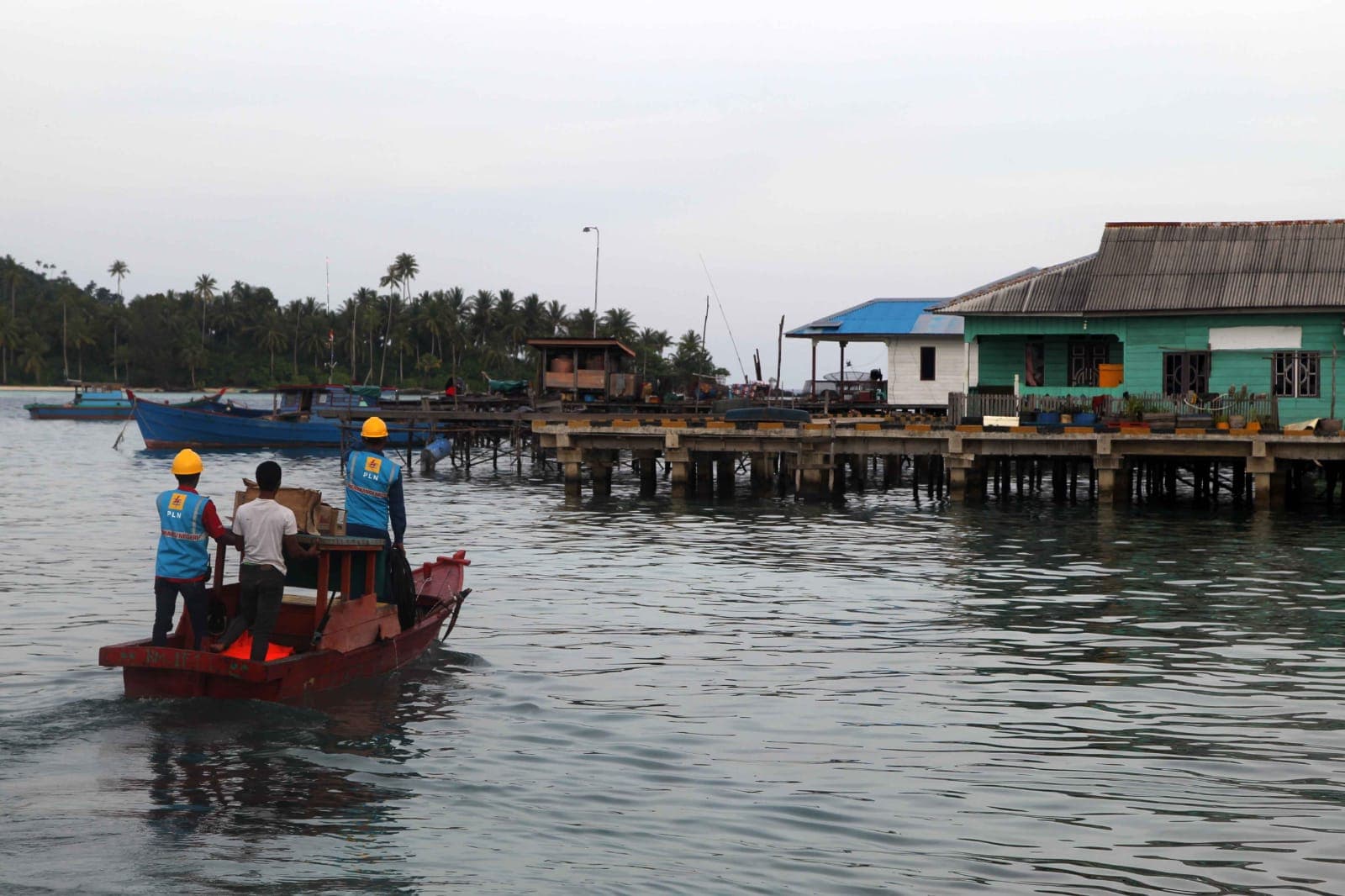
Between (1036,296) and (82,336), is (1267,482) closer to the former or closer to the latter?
(1036,296)

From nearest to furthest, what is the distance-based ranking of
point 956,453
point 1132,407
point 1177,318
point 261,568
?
1. point 261,568
2. point 956,453
3. point 1132,407
4. point 1177,318

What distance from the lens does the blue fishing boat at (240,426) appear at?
61219 millimetres

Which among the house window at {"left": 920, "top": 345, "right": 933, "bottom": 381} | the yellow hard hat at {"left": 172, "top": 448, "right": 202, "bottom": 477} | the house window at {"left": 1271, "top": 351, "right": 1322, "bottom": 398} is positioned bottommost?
the yellow hard hat at {"left": 172, "top": 448, "right": 202, "bottom": 477}

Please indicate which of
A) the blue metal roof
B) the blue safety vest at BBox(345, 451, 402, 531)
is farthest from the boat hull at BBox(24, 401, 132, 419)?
the blue safety vest at BBox(345, 451, 402, 531)

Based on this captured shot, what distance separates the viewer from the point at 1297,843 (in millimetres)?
8141

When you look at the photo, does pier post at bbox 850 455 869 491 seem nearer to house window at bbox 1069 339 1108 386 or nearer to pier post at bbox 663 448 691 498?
house window at bbox 1069 339 1108 386

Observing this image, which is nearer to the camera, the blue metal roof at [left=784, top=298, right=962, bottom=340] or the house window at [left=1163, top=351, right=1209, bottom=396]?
the house window at [left=1163, top=351, right=1209, bottom=396]

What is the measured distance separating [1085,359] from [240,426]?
40732 millimetres

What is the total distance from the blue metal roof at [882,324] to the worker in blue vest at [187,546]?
3373 centimetres

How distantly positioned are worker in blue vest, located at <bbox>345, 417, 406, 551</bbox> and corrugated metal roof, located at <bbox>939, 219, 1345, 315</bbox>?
84.4 ft

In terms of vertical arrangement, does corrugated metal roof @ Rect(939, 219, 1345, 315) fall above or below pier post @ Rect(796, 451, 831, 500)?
above

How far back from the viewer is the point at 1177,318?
33.8 meters

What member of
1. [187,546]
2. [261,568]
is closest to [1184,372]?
[261,568]

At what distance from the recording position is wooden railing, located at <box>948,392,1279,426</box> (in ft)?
102
